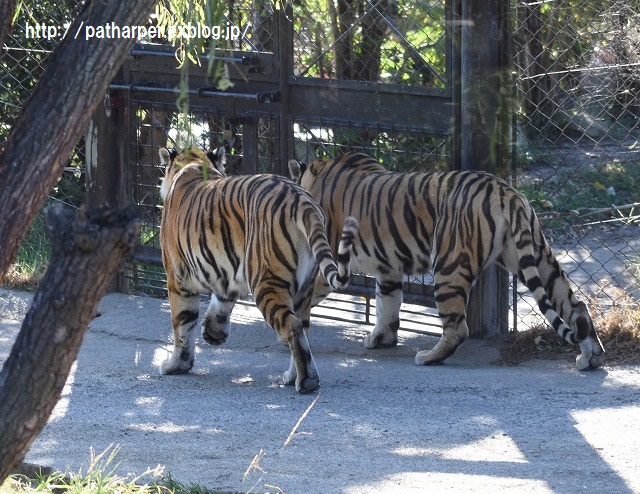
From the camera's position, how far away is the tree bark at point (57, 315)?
2.93 m

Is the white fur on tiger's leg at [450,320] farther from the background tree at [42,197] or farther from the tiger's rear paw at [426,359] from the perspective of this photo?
the background tree at [42,197]

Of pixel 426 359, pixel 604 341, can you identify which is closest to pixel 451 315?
pixel 426 359

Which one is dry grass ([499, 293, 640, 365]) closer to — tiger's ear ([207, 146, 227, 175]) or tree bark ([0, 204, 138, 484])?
tiger's ear ([207, 146, 227, 175])

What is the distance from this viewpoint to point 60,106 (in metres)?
3.27

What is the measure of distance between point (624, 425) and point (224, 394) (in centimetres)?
218

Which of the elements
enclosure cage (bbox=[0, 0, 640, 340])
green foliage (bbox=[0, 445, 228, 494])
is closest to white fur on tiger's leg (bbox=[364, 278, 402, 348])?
enclosure cage (bbox=[0, 0, 640, 340])

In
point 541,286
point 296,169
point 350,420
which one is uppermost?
point 296,169

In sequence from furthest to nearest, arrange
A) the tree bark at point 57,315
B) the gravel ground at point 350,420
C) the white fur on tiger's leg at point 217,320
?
the white fur on tiger's leg at point 217,320 → the gravel ground at point 350,420 → the tree bark at point 57,315

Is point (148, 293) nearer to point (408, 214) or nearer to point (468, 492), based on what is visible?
point (408, 214)

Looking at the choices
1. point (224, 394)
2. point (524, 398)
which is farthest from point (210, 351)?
point (524, 398)

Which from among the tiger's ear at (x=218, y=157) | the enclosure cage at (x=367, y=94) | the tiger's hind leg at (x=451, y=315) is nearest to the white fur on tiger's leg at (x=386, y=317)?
the enclosure cage at (x=367, y=94)

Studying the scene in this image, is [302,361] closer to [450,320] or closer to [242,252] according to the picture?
[242,252]

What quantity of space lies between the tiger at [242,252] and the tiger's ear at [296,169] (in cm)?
45

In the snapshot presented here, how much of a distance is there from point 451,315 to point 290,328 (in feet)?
3.51
